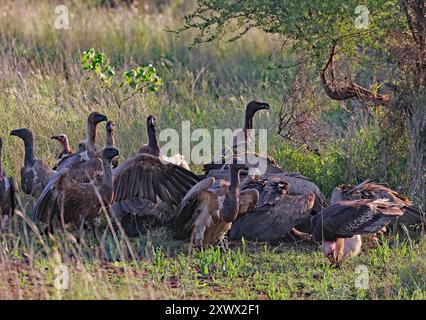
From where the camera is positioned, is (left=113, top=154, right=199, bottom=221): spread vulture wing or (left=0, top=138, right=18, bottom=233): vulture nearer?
(left=0, top=138, right=18, bottom=233): vulture

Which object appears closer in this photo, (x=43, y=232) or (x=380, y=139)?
(x=43, y=232)

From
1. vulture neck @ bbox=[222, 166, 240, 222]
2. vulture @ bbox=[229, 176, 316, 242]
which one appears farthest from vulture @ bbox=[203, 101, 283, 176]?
vulture neck @ bbox=[222, 166, 240, 222]

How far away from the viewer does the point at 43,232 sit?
8383 mm

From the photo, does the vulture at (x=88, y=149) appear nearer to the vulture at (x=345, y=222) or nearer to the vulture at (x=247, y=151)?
the vulture at (x=247, y=151)

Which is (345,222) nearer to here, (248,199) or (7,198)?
(248,199)

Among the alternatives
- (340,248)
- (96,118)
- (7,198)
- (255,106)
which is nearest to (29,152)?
(96,118)

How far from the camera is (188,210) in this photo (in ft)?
27.7

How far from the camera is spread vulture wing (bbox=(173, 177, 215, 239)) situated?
834cm

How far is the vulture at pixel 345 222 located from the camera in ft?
25.6

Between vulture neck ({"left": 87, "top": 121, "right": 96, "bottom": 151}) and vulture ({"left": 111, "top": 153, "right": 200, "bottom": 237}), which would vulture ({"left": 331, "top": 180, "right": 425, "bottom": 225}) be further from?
vulture neck ({"left": 87, "top": 121, "right": 96, "bottom": 151})

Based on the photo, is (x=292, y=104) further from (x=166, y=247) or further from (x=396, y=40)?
(x=166, y=247)

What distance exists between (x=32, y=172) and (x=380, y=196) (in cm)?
319
